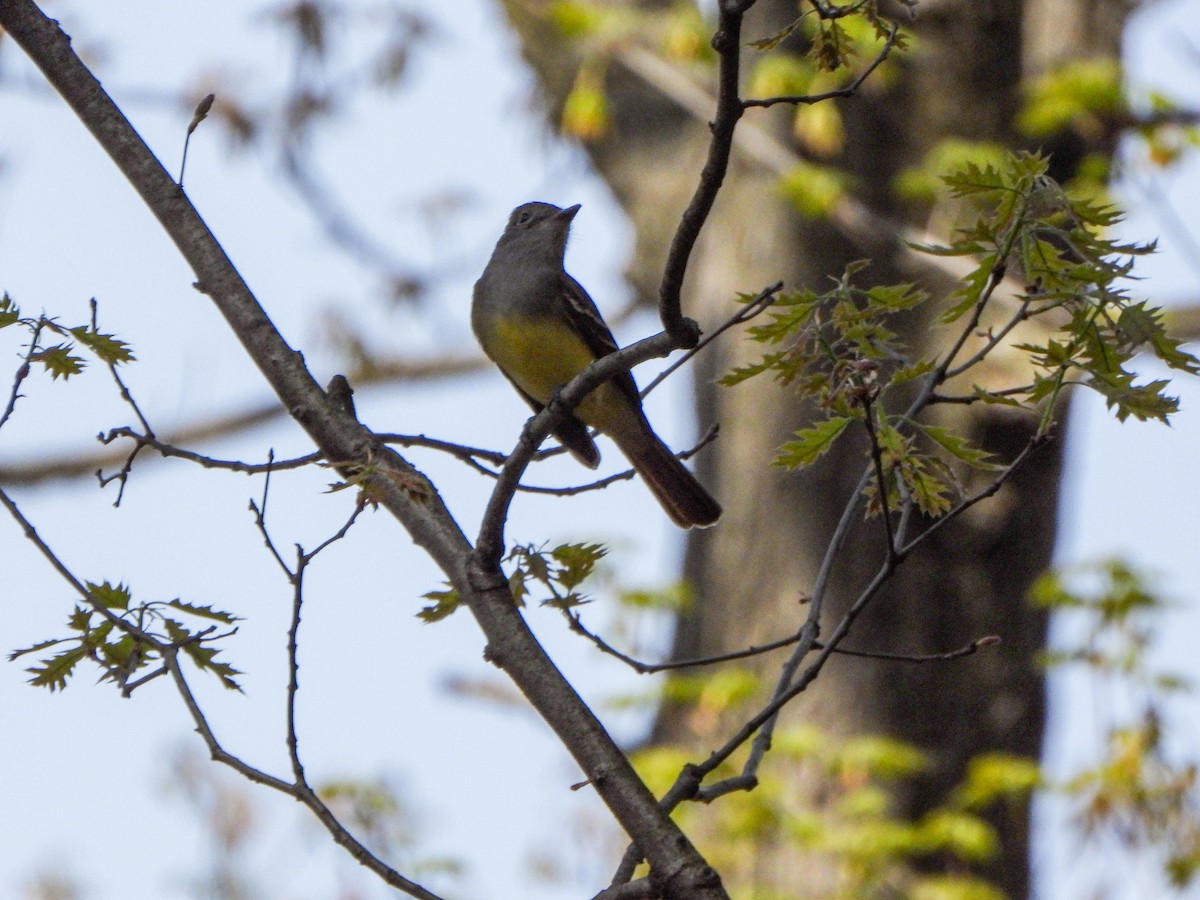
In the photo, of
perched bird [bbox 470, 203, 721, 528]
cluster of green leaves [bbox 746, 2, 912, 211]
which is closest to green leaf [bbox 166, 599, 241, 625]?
perched bird [bbox 470, 203, 721, 528]

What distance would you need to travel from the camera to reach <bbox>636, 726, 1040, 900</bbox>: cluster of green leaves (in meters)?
6.39

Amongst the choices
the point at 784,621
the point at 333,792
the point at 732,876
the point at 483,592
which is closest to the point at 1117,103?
the point at 784,621

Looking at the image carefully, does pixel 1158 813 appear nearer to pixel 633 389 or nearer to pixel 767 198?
pixel 633 389

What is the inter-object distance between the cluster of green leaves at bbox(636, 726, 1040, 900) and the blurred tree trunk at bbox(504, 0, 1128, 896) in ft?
0.52

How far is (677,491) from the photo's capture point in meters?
5.90

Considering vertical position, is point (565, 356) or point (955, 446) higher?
point (565, 356)

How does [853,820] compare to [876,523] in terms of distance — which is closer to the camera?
[853,820]

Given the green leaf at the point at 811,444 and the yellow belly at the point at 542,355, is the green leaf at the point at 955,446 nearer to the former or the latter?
the green leaf at the point at 811,444

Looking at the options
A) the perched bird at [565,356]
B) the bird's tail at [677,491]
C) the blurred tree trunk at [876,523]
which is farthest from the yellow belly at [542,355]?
the blurred tree trunk at [876,523]

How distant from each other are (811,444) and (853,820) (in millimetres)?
4356

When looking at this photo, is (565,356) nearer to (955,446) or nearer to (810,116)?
(810,116)

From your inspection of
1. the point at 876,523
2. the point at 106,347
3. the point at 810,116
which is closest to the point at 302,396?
the point at 106,347

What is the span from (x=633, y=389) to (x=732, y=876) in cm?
227

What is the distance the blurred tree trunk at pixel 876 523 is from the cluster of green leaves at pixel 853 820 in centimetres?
16
